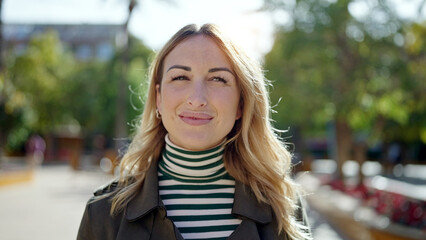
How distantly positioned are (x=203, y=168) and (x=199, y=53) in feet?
1.52

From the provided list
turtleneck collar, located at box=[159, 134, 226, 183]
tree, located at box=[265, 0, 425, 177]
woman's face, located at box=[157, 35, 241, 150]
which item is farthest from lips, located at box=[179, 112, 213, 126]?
tree, located at box=[265, 0, 425, 177]

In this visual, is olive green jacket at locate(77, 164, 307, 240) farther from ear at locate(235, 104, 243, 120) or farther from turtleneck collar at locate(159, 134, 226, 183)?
ear at locate(235, 104, 243, 120)

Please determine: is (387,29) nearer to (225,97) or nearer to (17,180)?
(225,97)

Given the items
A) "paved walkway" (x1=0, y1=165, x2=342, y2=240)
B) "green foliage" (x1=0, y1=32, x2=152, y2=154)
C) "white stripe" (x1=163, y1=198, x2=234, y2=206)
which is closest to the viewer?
"white stripe" (x1=163, y1=198, x2=234, y2=206)

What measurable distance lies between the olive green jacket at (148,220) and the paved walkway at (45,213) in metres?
5.88

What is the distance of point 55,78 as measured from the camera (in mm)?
32375

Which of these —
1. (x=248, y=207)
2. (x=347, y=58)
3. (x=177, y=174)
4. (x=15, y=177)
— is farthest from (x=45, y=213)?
(x=248, y=207)

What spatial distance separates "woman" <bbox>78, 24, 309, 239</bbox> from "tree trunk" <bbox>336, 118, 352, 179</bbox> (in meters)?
12.2

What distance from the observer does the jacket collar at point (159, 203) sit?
1798 mm

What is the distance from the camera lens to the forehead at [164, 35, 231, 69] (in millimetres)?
1839

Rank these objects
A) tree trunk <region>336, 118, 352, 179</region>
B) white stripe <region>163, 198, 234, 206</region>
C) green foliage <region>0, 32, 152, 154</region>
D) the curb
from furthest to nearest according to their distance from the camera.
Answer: green foliage <region>0, 32, 152, 154</region> < the curb < tree trunk <region>336, 118, 352, 179</region> < white stripe <region>163, 198, 234, 206</region>

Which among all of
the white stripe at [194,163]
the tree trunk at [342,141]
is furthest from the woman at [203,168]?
the tree trunk at [342,141]

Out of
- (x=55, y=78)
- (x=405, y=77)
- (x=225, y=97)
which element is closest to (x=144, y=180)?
→ (x=225, y=97)

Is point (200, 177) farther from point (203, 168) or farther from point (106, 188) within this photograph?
point (106, 188)
